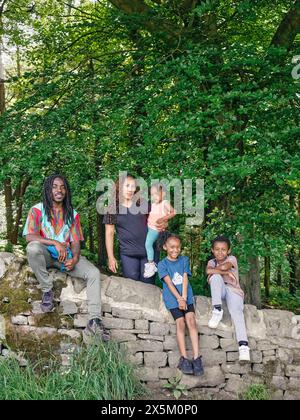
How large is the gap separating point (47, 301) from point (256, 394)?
2.37 meters

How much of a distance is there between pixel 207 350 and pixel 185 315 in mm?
534

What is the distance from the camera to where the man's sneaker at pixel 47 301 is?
466 centimetres

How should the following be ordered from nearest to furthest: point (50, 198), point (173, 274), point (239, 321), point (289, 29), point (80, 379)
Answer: point (80, 379)
point (50, 198)
point (173, 274)
point (239, 321)
point (289, 29)

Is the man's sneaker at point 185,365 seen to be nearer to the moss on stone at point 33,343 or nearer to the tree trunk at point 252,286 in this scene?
the moss on stone at point 33,343

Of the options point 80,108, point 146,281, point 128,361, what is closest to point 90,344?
point 128,361

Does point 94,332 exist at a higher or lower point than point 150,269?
lower

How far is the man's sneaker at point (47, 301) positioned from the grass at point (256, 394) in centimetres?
221

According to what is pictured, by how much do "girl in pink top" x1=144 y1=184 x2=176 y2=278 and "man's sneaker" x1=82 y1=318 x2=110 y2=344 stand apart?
0.74m

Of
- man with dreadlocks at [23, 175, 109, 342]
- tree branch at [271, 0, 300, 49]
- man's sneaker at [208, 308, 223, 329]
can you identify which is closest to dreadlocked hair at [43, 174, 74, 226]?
man with dreadlocks at [23, 175, 109, 342]

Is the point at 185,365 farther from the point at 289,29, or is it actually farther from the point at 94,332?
the point at 289,29

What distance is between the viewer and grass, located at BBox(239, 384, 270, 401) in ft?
15.9

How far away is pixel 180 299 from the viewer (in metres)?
4.66

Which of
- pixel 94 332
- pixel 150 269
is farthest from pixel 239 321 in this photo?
pixel 94 332

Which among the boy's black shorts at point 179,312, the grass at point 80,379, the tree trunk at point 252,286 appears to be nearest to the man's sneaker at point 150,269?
Answer: the boy's black shorts at point 179,312
